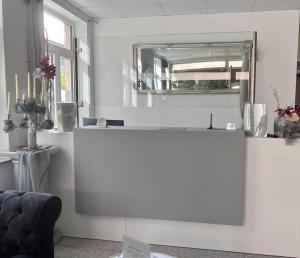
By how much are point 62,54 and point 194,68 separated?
200 centimetres

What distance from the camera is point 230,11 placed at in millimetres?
4562

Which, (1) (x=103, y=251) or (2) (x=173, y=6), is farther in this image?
(2) (x=173, y=6)

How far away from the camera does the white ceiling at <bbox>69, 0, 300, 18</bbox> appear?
13.5 feet

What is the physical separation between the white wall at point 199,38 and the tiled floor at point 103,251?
206cm

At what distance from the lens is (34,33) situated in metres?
3.15

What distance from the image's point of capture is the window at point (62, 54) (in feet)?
14.5

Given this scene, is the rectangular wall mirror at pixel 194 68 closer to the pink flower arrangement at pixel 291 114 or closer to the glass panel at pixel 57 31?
the glass panel at pixel 57 31

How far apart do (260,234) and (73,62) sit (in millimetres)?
3659

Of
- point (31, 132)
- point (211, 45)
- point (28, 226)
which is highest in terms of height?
point (211, 45)

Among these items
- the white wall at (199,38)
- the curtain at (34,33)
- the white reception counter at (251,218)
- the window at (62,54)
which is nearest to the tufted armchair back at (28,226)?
the white reception counter at (251,218)

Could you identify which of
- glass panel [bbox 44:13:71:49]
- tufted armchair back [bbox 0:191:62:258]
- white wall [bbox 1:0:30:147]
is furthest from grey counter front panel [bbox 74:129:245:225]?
glass panel [bbox 44:13:71:49]

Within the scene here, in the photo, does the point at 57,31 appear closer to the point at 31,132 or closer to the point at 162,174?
the point at 31,132

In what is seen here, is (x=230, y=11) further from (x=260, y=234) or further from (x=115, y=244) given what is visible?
(x=115, y=244)

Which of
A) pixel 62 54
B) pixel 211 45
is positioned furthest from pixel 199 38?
pixel 62 54
